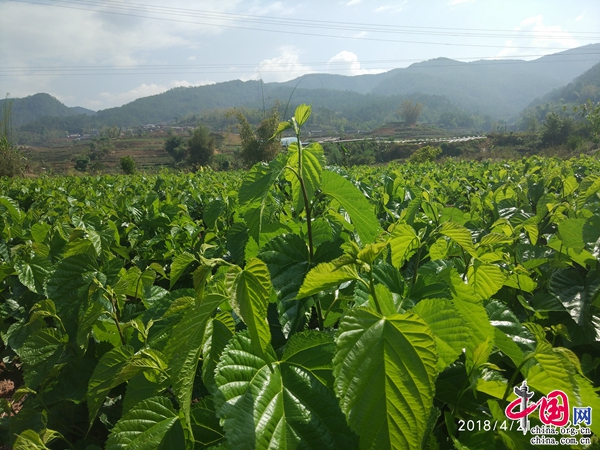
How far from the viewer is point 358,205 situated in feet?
4.06

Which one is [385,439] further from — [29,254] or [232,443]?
[29,254]

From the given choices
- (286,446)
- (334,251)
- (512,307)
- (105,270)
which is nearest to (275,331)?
(334,251)

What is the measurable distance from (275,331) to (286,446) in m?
0.43

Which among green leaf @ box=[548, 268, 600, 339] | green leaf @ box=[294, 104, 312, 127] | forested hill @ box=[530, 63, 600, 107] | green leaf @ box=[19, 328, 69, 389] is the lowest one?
green leaf @ box=[19, 328, 69, 389]

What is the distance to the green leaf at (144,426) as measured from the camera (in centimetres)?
85

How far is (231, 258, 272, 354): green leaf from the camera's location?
0.66 m

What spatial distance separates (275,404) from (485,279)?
30.2 inches

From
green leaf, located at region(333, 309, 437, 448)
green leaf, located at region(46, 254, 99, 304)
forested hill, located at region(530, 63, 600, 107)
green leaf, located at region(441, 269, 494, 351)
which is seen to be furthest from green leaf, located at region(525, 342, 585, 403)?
forested hill, located at region(530, 63, 600, 107)

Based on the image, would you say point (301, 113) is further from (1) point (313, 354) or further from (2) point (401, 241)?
(1) point (313, 354)

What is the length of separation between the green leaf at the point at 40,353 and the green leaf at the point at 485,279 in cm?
171

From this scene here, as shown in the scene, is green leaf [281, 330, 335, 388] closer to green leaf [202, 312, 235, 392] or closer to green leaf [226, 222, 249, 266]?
green leaf [202, 312, 235, 392]

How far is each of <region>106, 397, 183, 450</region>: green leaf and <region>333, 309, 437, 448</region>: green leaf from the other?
488 millimetres

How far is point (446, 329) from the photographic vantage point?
801 millimetres

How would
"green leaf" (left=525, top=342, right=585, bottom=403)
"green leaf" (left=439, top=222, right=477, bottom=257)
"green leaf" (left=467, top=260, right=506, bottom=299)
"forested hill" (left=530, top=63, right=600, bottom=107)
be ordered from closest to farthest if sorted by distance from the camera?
"green leaf" (left=525, top=342, right=585, bottom=403) < "green leaf" (left=439, top=222, right=477, bottom=257) < "green leaf" (left=467, top=260, right=506, bottom=299) < "forested hill" (left=530, top=63, right=600, bottom=107)
